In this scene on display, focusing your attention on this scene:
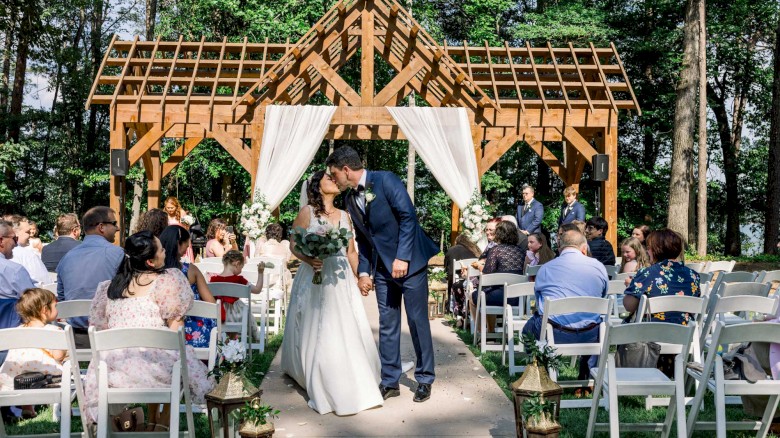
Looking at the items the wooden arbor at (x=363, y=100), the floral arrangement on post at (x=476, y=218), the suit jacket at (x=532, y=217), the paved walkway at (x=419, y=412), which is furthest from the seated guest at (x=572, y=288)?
the wooden arbor at (x=363, y=100)

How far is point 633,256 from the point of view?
772 cm

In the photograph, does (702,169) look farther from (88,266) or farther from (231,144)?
(88,266)

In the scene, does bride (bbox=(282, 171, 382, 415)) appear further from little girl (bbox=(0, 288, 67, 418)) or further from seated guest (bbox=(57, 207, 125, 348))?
little girl (bbox=(0, 288, 67, 418))

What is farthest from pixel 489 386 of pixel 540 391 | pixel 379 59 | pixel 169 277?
pixel 379 59

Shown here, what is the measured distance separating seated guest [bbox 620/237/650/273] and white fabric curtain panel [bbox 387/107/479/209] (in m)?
4.93

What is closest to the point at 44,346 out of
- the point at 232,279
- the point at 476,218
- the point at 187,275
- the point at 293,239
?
the point at 187,275

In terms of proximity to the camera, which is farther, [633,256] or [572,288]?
[633,256]

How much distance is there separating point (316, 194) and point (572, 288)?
228 cm

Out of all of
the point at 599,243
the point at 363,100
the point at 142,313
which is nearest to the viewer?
the point at 142,313

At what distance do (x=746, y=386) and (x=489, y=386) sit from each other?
2.35 metres

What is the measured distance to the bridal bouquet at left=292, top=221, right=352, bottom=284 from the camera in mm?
5371

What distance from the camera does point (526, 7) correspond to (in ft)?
90.0

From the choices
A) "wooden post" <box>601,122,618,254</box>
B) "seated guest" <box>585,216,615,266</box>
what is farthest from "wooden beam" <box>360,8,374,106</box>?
"seated guest" <box>585,216,615,266</box>

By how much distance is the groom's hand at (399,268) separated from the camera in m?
5.48
